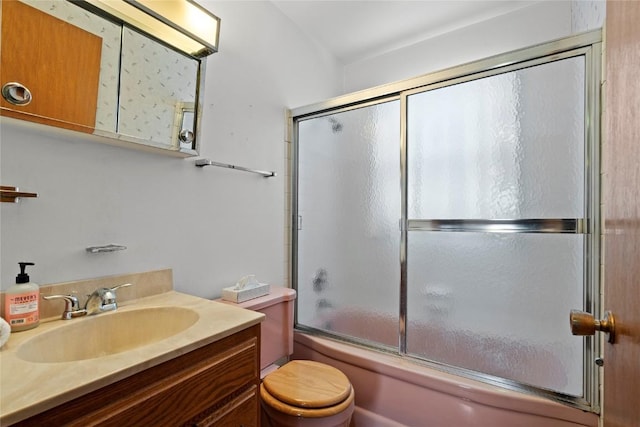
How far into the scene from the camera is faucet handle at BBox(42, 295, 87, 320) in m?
0.95

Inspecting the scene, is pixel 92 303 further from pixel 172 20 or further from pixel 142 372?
pixel 172 20

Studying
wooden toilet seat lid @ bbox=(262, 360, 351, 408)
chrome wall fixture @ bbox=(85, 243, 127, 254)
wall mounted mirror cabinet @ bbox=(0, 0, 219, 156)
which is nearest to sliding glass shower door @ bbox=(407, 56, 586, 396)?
wooden toilet seat lid @ bbox=(262, 360, 351, 408)

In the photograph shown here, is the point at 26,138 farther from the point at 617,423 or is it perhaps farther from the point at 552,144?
the point at 552,144

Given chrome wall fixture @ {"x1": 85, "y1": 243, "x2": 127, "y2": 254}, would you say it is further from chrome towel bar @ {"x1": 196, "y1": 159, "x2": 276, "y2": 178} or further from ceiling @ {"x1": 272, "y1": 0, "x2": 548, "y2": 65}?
ceiling @ {"x1": 272, "y1": 0, "x2": 548, "y2": 65}

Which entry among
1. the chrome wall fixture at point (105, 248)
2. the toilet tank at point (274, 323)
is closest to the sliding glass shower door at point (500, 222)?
the toilet tank at point (274, 323)

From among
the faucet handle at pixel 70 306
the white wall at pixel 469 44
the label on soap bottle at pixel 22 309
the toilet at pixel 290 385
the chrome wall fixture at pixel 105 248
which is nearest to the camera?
the label on soap bottle at pixel 22 309

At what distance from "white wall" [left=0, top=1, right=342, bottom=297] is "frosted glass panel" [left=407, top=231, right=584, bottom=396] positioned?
0.89 m

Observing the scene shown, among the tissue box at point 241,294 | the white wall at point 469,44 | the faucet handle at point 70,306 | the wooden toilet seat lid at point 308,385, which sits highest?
the white wall at point 469,44

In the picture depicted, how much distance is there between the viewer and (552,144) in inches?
49.5

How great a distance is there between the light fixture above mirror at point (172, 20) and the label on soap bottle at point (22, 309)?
927 mm

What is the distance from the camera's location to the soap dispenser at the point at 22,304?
831 millimetres

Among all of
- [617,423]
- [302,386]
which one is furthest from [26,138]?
[617,423]

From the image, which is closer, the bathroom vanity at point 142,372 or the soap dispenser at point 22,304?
the bathroom vanity at point 142,372

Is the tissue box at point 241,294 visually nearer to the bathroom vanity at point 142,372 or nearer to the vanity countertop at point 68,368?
the bathroom vanity at point 142,372
